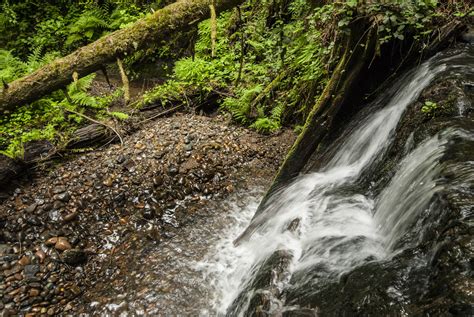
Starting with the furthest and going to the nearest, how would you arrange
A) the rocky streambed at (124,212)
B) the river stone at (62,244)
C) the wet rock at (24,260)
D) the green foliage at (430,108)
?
the river stone at (62,244)
the wet rock at (24,260)
the rocky streambed at (124,212)
the green foliage at (430,108)

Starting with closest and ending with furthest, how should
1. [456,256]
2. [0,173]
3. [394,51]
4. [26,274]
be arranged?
[456,256], [26,274], [0,173], [394,51]

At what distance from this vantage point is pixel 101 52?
19.1ft

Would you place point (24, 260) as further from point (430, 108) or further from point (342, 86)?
point (430, 108)

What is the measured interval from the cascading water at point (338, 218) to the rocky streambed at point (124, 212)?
29.0 inches

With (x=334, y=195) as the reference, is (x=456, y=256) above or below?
above

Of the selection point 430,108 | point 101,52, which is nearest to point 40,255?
point 101,52

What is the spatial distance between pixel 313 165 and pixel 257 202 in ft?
3.61

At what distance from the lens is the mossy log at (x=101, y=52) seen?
5824 mm

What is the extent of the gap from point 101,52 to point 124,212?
2759mm

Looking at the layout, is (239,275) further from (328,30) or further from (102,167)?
(328,30)

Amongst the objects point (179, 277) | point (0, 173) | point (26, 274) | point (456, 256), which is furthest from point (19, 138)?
point (456, 256)

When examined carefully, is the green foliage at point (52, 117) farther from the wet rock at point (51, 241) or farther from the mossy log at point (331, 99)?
the mossy log at point (331, 99)

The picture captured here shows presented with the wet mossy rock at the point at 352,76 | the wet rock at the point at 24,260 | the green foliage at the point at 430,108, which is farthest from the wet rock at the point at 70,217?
the green foliage at the point at 430,108

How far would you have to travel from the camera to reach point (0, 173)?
5.12m
